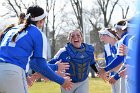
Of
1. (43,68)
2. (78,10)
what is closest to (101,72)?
(43,68)

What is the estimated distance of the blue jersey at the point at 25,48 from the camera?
492 centimetres

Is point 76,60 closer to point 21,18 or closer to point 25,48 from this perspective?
point 21,18

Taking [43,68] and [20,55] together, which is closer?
[20,55]

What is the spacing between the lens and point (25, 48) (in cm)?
495

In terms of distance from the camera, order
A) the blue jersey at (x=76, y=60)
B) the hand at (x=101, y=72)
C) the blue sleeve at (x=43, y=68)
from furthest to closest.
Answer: the hand at (x=101, y=72) < the blue jersey at (x=76, y=60) < the blue sleeve at (x=43, y=68)

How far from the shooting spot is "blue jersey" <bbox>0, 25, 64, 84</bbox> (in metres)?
4.92

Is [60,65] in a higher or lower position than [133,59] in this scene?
lower

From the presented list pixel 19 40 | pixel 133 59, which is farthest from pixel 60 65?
pixel 133 59

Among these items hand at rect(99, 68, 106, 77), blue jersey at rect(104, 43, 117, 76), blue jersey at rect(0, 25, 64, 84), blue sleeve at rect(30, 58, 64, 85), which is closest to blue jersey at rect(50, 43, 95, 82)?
hand at rect(99, 68, 106, 77)

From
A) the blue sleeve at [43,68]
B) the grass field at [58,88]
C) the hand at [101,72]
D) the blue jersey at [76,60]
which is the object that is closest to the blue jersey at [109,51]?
the hand at [101,72]

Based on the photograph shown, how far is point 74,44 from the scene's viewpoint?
779 cm

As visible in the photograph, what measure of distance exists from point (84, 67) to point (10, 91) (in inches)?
120

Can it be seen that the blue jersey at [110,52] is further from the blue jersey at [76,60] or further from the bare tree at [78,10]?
the bare tree at [78,10]

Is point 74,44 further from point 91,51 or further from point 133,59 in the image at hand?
point 133,59
